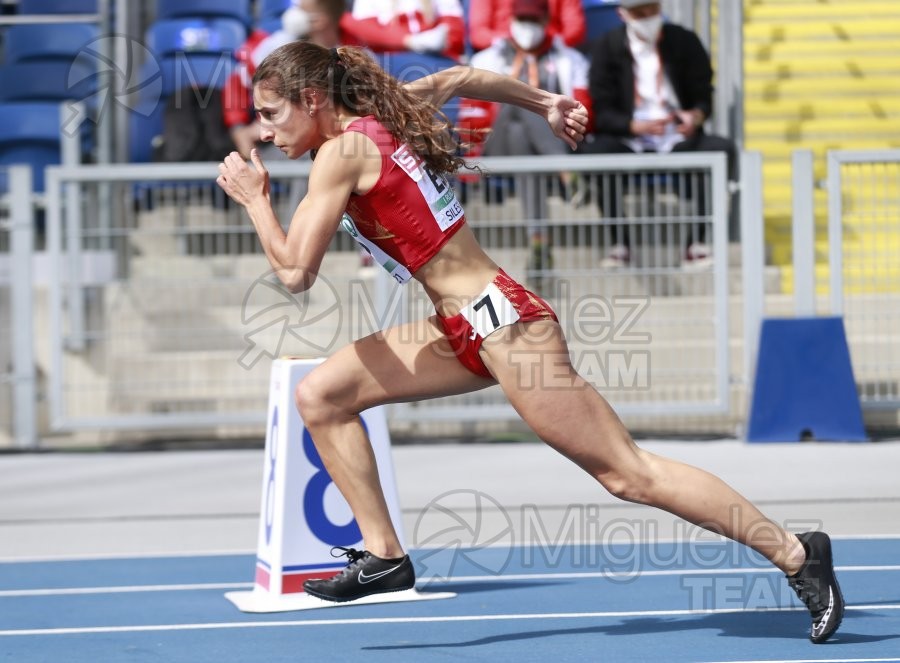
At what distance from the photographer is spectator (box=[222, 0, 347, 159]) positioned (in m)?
11.7

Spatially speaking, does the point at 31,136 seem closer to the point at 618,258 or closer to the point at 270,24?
the point at 270,24

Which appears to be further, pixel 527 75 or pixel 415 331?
pixel 527 75

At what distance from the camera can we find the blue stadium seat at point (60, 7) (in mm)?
15016

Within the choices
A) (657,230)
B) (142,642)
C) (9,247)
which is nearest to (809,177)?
(657,230)

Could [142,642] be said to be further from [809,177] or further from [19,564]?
[809,177]

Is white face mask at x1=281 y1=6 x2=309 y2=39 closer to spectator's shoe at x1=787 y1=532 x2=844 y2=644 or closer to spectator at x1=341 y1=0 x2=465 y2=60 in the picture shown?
spectator at x1=341 y1=0 x2=465 y2=60

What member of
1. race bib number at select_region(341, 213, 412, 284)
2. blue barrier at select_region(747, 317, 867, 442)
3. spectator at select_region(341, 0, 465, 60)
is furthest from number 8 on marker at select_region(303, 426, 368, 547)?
spectator at select_region(341, 0, 465, 60)

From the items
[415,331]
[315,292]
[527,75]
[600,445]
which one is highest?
[527,75]

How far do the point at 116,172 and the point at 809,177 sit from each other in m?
4.72

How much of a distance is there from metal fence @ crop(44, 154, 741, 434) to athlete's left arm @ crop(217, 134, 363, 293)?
17.4ft

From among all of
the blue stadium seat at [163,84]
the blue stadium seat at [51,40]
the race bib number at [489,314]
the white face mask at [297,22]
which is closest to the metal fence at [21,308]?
the white face mask at [297,22]

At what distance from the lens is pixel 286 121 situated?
16.2 feet

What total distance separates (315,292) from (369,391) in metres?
5.25

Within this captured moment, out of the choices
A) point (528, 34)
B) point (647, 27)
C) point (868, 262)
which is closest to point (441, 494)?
point (868, 262)
